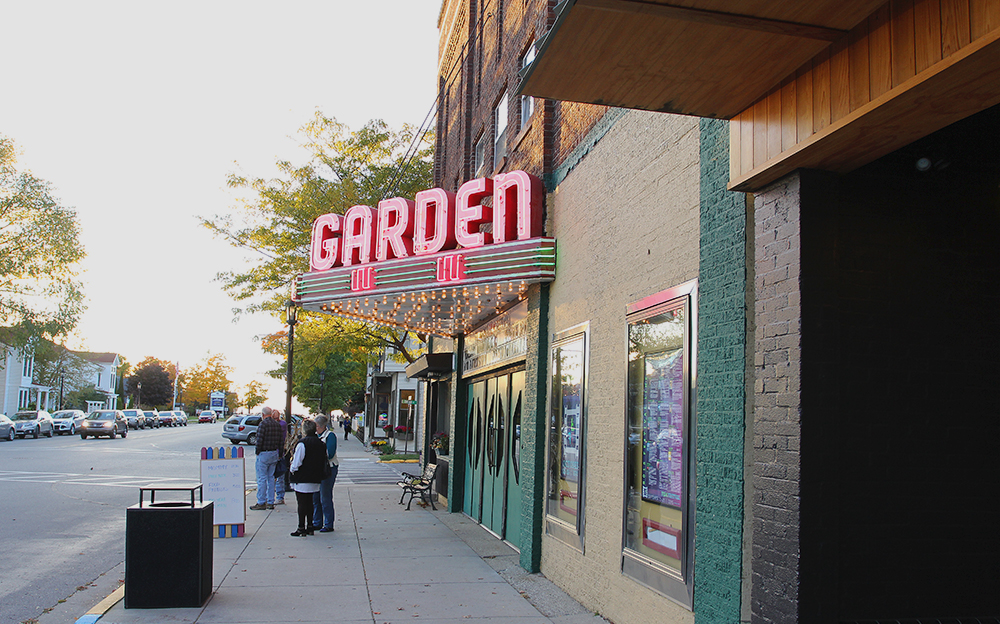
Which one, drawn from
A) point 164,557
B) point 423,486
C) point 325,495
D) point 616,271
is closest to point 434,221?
point 616,271

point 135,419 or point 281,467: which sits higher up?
point 281,467

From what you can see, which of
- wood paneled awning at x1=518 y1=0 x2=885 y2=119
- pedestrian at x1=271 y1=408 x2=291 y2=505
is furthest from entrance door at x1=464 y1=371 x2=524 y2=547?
wood paneled awning at x1=518 y1=0 x2=885 y2=119

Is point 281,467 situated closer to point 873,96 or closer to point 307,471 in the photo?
point 307,471

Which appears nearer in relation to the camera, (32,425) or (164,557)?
(164,557)

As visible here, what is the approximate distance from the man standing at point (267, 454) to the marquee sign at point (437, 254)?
2.54 metres

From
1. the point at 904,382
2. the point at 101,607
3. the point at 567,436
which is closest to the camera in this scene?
the point at 904,382

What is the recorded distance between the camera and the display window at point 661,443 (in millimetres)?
5406

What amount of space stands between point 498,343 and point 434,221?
2321mm

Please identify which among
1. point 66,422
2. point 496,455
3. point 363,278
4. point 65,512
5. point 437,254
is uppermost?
point 437,254

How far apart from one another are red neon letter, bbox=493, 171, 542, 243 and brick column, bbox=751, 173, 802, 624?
16.5ft

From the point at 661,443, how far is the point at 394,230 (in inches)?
249

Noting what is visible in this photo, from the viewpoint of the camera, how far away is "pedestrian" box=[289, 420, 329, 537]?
1100 centimetres

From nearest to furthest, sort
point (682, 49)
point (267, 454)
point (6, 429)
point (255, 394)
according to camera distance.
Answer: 1. point (682, 49)
2. point (267, 454)
3. point (6, 429)
4. point (255, 394)

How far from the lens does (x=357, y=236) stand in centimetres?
1170
